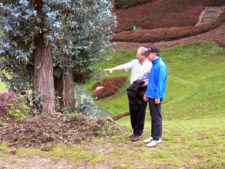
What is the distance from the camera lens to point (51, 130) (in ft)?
32.2

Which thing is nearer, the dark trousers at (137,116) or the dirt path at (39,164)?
the dirt path at (39,164)

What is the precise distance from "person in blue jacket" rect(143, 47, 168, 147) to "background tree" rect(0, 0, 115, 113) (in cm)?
422

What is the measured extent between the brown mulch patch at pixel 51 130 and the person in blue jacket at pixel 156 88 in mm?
1262

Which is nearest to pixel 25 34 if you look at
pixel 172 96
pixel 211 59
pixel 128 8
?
pixel 172 96

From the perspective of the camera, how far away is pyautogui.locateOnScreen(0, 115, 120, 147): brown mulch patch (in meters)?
9.52

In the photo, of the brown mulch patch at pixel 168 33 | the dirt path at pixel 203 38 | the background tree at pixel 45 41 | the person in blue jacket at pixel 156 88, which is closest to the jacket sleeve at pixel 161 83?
the person in blue jacket at pixel 156 88

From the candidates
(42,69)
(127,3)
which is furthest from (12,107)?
(127,3)

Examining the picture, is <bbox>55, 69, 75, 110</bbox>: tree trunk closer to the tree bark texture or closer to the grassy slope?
the tree bark texture

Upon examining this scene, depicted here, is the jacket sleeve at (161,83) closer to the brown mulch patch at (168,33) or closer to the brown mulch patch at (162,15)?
the brown mulch patch at (168,33)

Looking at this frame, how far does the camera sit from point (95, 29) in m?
17.8

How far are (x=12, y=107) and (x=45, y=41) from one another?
197 centimetres

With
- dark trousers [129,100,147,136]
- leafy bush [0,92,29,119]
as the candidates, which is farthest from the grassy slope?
dark trousers [129,100,147,136]

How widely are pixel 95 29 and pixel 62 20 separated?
4.76 metres

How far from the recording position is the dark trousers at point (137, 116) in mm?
9383
